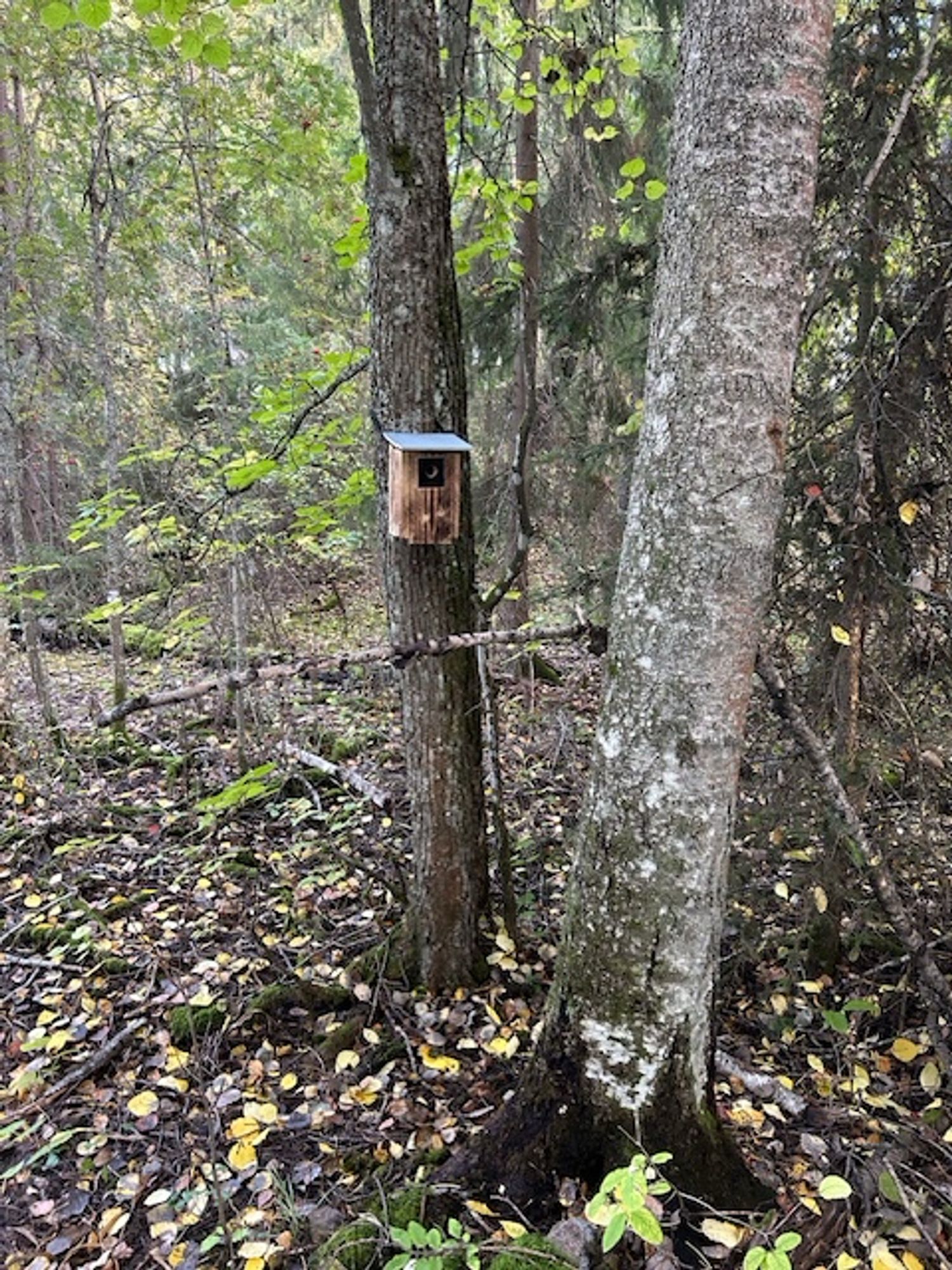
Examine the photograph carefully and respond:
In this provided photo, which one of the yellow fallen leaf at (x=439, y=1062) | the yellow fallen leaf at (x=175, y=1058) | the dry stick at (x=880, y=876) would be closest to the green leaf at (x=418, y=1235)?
the yellow fallen leaf at (x=439, y=1062)

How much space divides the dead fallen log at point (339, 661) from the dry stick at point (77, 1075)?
1648 millimetres

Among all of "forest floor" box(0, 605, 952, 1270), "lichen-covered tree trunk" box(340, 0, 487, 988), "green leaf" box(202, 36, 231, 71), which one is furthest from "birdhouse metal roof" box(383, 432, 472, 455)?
"green leaf" box(202, 36, 231, 71)

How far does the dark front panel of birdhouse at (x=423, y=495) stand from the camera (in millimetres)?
2592

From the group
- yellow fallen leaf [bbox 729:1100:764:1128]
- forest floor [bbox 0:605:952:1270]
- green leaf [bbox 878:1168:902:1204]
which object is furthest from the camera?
yellow fallen leaf [bbox 729:1100:764:1128]

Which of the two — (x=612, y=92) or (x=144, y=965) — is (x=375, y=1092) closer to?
(x=144, y=965)

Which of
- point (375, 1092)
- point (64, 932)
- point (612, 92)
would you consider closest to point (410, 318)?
point (375, 1092)

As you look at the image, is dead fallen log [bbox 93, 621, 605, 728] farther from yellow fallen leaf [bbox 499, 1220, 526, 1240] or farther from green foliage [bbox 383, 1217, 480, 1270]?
yellow fallen leaf [bbox 499, 1220, 526, 1240]

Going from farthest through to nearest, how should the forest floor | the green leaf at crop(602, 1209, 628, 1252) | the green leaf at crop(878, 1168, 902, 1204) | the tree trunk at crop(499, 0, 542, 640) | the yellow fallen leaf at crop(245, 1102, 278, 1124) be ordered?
the tree trunk at crop(499, 0, 542, 640)
the yellow fallen leaf at crop(245, 1102, 278, 1124)
the forest floor
the green leaf at crop(878, 1168, 902, 1204)
the green leaf at crop(602, 1209, 628, 1252)

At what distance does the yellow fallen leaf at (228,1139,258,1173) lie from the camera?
8.15 feet

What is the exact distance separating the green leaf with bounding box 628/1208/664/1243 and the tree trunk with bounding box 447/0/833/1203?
21.4 inches

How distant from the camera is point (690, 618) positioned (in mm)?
1851

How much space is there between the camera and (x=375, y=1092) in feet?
9.05

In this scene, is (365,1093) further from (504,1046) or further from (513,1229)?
(513,1229)

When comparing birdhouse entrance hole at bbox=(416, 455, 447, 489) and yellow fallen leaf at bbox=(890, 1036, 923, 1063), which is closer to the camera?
birdhouse entrance hole at bbox=(416, 455, 447, 489)
